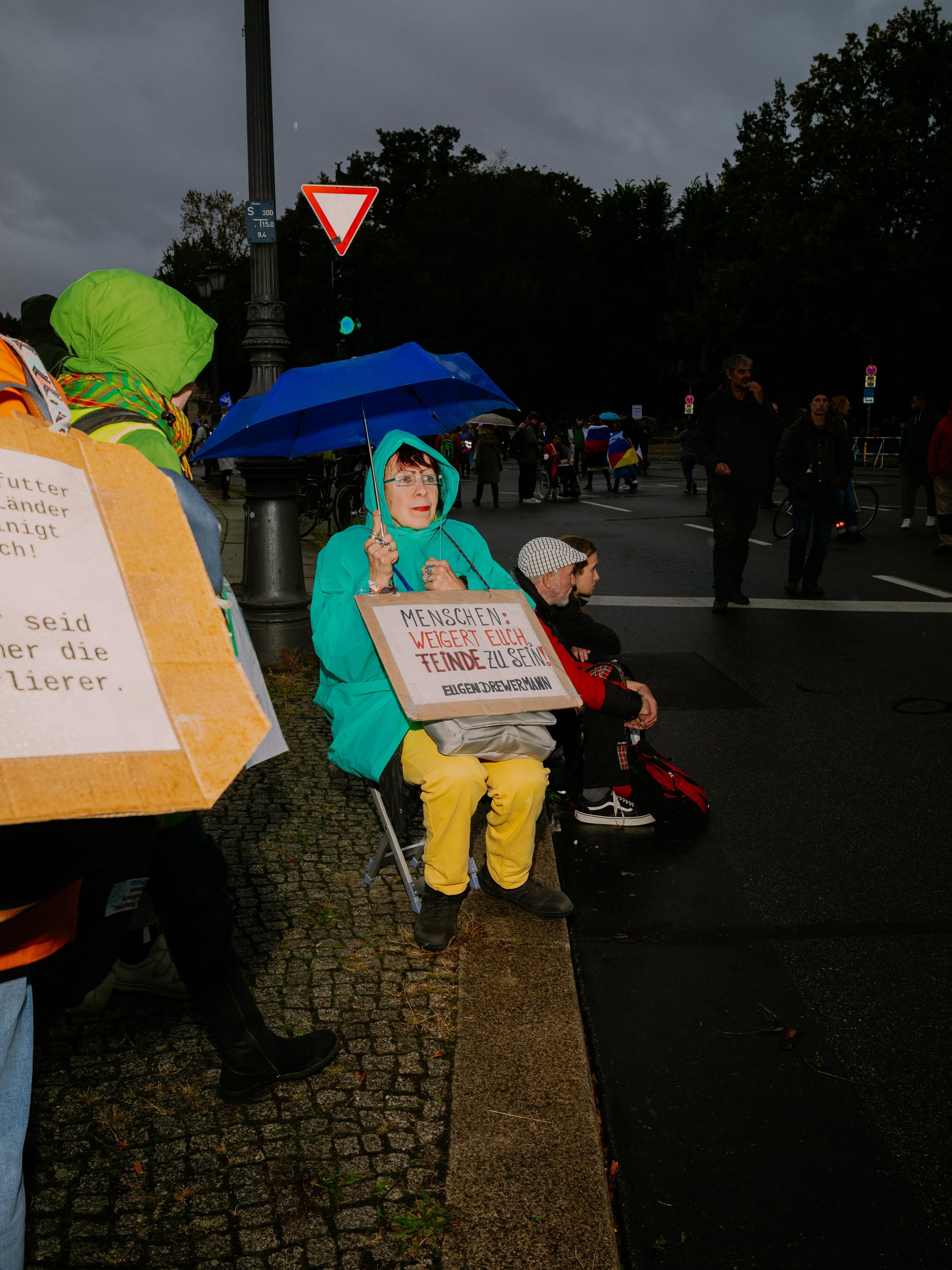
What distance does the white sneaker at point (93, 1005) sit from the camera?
288 cm

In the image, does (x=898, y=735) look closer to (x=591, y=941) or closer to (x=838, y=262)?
(x=591, y=941)

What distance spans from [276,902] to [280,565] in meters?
3.65

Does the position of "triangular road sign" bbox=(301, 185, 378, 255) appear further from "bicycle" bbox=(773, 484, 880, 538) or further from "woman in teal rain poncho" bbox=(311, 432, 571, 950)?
"bicycle" bbox=(773, 484, 880, 538)

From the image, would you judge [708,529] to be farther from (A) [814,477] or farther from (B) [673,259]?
(B) [673,259]

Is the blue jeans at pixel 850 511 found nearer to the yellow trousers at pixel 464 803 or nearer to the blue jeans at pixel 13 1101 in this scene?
the yellow trousers at pixel 464 803

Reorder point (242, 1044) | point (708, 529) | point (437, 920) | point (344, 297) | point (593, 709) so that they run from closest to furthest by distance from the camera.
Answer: point (242, 1044) < point (437, 920) < point (593, 709) < point (344, 297) < point (708, 529)

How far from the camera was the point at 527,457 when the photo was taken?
74.4 ft

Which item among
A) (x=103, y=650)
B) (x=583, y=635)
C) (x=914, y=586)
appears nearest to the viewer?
(x=103, y=650)

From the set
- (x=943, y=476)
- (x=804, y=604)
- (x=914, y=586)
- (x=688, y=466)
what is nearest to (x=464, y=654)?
(x=804, y=604)

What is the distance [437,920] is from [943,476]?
11591 mm

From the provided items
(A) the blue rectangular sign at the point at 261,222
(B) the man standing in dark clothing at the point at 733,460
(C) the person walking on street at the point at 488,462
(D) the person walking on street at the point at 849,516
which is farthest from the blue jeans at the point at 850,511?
(C) the person walking on street at the point at 488,462

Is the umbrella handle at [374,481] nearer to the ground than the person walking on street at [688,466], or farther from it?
farther from it

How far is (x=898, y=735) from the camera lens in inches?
227

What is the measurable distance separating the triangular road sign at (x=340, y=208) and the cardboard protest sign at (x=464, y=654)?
7129mm
